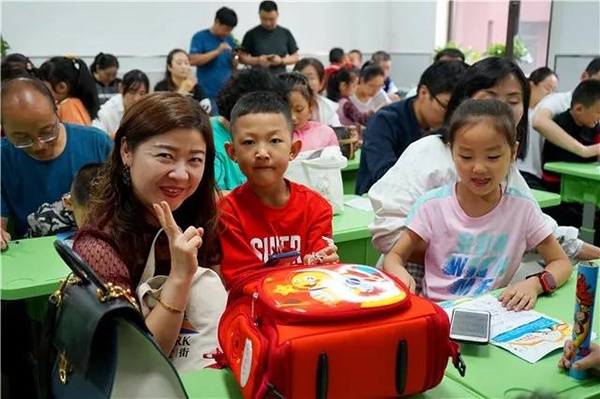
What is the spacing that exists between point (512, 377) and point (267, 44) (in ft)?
19.7

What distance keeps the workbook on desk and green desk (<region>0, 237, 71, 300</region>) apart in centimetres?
115

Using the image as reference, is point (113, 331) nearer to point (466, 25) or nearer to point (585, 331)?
point (585, 331)

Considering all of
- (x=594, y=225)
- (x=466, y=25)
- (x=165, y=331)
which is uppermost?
(x=466, y=25)

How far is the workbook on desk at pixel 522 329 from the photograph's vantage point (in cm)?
129

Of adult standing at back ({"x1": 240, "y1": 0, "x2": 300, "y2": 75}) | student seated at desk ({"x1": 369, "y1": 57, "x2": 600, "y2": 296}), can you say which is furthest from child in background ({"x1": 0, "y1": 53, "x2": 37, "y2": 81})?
adult standing at back ({"x1": 240, "y1": 0, "x2": 300, "y2": 75})

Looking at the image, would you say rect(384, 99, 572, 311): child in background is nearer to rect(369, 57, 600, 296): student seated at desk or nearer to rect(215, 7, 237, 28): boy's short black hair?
rect(369, 57, 600, 296): student seated at desk

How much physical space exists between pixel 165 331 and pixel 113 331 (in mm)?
305

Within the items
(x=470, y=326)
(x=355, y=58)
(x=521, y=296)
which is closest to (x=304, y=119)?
(x=521, y=296)

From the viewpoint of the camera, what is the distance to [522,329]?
4.54ft

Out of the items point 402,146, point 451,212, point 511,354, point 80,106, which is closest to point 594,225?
point 402,146

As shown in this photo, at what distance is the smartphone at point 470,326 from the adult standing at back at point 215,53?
539 centimetres

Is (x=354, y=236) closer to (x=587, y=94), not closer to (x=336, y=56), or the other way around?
(x=587, y=94)

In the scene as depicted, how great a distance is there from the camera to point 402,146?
2740 millimetres

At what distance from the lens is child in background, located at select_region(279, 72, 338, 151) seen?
121 inches
